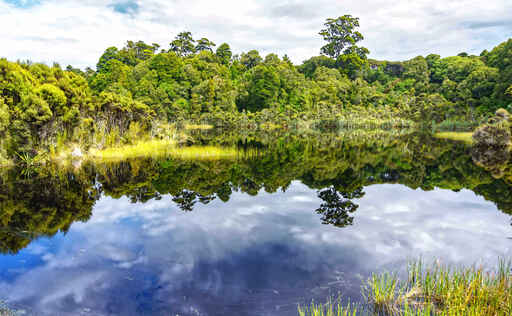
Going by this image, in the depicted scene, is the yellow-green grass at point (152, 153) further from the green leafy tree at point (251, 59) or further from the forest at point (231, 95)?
the green leafy tree at point (251, 59)

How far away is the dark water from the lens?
528 cm

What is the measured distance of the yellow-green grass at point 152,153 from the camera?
17.9 metres

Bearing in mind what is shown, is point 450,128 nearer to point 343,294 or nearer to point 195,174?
point 195,174

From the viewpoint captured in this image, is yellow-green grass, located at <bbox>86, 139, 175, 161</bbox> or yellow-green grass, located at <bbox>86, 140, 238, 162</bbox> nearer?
yellow-green grass, located at <bbox>86, 139, 175, 161</bbox>

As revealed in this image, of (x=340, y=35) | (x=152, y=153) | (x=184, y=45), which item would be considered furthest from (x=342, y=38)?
(x=152, y=153)

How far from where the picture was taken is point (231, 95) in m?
62.0

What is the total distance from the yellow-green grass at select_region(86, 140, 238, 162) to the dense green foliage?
3.80 feet

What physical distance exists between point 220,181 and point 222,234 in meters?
5.69

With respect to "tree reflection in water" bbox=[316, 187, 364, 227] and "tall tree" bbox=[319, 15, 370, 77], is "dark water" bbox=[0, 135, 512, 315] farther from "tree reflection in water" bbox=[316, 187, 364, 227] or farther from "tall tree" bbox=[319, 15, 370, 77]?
"tall tree" bbox=[319, 15, 370, 77]

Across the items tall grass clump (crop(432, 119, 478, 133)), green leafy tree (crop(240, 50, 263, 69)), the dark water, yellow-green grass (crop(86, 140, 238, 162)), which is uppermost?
green leafy tree (crop(240, 50, 263, 69))

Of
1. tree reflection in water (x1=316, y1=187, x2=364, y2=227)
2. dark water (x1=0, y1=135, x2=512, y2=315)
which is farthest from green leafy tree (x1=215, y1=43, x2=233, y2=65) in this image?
tree reflection in water (x1=316, y1=187, x2=364, y2=227)

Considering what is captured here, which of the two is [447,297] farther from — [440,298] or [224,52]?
[224,52]

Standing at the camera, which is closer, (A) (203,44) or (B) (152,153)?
(B) (152,153)

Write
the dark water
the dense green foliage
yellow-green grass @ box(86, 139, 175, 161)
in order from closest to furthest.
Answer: the dark water
the dense green foliage
yellow-green grass @ box(86, 139, 175, 161)
